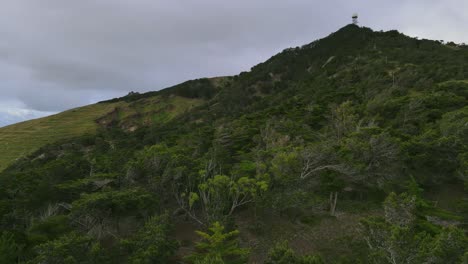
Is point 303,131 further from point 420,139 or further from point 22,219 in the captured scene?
point 22,219

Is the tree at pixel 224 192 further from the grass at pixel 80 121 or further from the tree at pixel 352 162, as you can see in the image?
the grass at pixel 80 121

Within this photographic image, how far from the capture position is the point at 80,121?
335 feet

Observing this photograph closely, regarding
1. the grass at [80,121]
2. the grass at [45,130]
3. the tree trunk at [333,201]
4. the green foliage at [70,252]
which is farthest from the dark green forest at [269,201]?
the grass at [80,121]

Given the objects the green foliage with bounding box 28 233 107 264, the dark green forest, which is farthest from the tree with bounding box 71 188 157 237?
the green foliage with bounding box 28 233 107 264

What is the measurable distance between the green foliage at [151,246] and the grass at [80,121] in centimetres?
7352

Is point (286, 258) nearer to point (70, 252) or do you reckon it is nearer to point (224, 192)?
point (70, 252)

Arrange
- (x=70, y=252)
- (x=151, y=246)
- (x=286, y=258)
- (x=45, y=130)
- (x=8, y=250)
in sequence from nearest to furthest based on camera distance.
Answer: (x=286, y=258), (x=70, y=252), (x=8, y=250), (x=151, y=246), (x=45, y=130)

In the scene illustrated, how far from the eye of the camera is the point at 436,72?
57156 mm

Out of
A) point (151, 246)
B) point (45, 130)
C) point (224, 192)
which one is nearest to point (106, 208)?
point (151, 246)

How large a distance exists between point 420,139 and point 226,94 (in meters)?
61.4

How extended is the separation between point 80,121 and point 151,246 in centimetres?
9846

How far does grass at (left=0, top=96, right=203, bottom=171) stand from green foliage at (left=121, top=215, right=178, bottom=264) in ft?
241

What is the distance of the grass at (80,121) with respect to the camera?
84.7 meters

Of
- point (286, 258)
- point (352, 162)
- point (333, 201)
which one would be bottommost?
point (333, 201)
